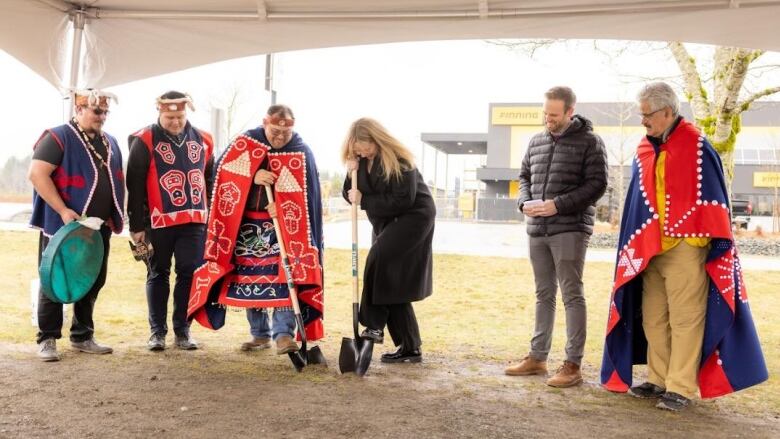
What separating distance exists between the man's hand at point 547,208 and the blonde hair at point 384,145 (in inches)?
28.3

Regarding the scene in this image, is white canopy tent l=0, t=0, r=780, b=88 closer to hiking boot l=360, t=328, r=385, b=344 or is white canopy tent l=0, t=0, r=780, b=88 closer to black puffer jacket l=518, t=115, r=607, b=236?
black puffer jacket l=518, t=115, r=607, b=236

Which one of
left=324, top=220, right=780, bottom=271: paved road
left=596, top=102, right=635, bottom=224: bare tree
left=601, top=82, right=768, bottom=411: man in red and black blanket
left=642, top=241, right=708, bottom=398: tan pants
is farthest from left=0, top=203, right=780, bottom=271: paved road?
left=642, top=241, right=708, bottom=398: tan pants

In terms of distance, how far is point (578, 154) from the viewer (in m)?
3.64

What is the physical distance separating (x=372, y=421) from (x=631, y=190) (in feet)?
5.35

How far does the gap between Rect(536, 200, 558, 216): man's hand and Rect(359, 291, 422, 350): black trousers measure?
968 mm

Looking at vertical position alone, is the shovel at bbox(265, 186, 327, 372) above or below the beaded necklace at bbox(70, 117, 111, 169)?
below

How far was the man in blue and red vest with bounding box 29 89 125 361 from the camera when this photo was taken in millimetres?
3912

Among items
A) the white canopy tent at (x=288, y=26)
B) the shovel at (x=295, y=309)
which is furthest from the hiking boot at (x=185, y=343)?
the white canopy tent at (x=288, y=26)

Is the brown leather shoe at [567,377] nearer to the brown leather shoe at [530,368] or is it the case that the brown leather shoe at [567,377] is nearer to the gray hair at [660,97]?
the brown leather shoe at [530,368]

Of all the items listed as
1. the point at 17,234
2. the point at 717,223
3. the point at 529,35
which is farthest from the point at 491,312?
the point at 17,234

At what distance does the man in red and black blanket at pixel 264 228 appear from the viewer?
4.00m

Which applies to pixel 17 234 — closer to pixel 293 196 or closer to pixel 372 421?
pixel 293 196

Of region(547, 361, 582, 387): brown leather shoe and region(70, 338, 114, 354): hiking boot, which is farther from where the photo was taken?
region(70, 338, 114, 354): hiking boot

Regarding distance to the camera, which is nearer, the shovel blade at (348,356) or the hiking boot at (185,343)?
the shovel blade at (348,356)
